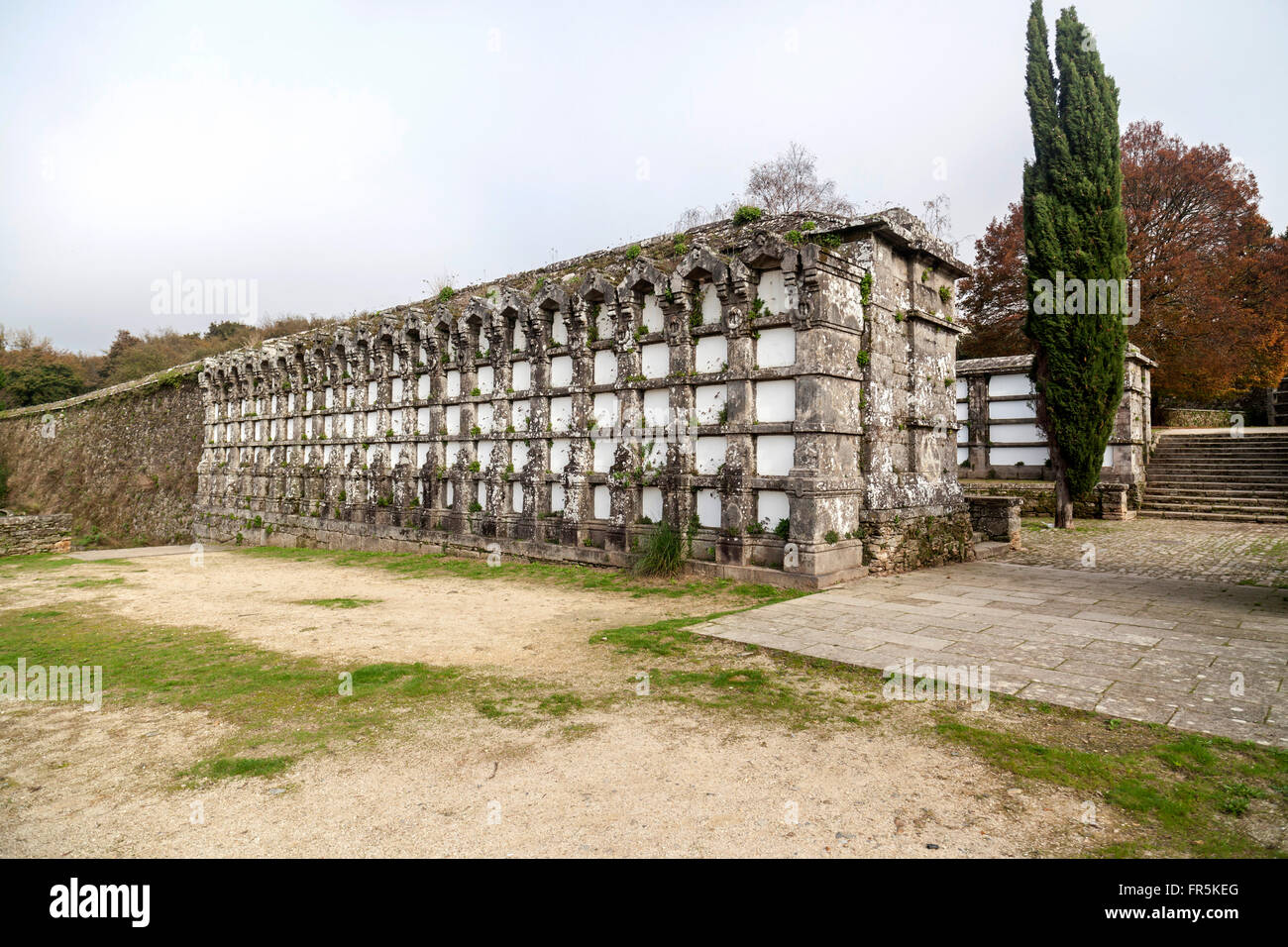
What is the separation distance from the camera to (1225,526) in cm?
1652

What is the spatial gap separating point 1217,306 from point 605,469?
80.9 ft

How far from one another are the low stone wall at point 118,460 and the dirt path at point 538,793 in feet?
83.9

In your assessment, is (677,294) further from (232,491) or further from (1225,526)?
(232,491)

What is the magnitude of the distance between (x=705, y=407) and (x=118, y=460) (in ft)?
103

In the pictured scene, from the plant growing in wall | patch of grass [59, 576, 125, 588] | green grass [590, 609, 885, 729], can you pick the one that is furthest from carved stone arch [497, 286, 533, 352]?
patch of grass [59, 576, 125, 588]

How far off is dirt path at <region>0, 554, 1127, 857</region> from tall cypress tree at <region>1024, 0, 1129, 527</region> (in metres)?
16.2

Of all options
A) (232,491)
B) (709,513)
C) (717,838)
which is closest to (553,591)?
(709,513)

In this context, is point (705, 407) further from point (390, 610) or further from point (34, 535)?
point (34, 535)

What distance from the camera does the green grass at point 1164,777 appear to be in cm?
311

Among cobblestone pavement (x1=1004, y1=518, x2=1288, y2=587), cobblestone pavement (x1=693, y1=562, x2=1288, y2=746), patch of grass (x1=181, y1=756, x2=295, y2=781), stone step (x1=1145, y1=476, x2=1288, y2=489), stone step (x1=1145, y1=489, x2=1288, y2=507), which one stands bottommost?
patch of grass (x1=181, y1=756, x2=295, y2=781)

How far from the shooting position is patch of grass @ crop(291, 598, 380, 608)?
9570 millimetres

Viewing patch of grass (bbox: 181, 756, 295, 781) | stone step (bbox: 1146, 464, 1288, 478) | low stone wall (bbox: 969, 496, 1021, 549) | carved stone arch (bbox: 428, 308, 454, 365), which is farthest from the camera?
stone step (bbox: 1146, 464, 1288, 478)

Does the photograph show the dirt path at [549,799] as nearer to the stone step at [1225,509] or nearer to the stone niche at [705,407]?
the stone niche at [705,407]

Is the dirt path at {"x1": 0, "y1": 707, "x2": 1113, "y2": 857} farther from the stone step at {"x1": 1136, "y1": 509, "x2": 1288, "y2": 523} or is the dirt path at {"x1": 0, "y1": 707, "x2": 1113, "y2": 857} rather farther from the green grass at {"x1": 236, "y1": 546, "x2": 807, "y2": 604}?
the stone step at {"x1": 1136, "y1": 509, "x2": 1288, "y2": 523}
